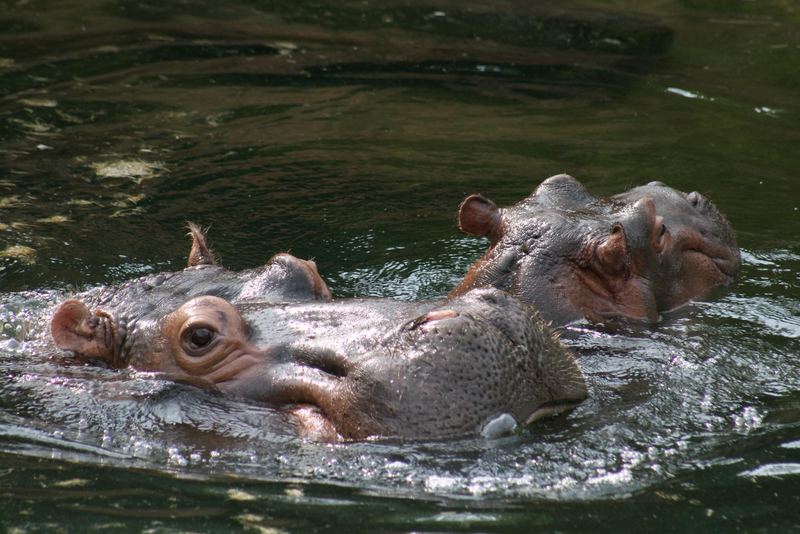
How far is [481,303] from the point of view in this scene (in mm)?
4598

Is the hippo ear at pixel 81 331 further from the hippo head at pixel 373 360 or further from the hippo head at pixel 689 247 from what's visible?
the hippo head at pixel 689 247

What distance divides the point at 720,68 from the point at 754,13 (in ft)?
8.16

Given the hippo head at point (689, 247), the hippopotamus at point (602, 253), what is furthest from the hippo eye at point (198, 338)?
the hippo head at point (689, 247)

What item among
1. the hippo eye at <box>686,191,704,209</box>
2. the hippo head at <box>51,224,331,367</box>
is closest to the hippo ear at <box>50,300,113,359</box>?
the hippo head at <box>51,224,331,367</box>

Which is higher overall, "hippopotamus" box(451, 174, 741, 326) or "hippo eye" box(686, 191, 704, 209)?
"hippo eye" box(686, 191, 704, 209)

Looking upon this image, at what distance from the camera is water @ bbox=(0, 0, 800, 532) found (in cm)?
430

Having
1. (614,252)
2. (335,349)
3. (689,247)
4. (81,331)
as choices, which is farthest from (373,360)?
(689,247)

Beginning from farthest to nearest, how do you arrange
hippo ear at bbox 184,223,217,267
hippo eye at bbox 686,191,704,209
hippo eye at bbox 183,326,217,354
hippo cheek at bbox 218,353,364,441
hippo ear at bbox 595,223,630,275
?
hippo eye at bbox 686,191,704,209 < hippo ear at bbox 595,223,630,275 < hippo ear at bbox 184,223,217,267 < hippo eye at bbox 183,326,217,354 < hippo cheek at bbox 218,353,364,441

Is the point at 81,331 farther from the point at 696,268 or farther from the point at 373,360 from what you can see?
the point at 696,268

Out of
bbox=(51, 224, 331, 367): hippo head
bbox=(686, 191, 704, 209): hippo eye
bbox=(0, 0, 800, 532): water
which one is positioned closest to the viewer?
bbox=(0, 0, 800, 532): water

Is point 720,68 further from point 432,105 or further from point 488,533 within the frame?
point 488,533

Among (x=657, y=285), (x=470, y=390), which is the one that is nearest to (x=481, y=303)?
(x=470, y=390)

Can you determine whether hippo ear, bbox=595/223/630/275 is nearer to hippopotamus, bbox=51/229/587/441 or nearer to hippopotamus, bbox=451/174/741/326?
hippopotamus, bbox=451/174/741/326

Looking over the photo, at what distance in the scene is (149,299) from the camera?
18.2 feet
